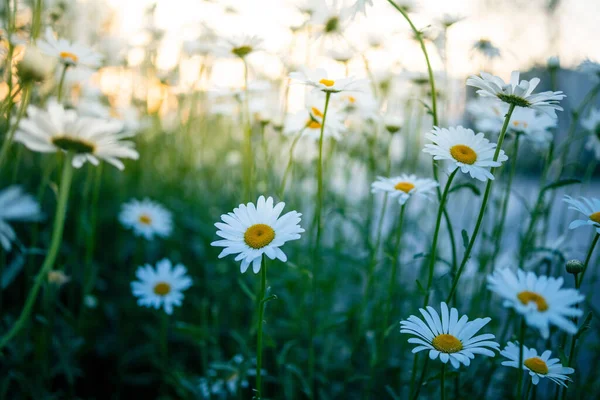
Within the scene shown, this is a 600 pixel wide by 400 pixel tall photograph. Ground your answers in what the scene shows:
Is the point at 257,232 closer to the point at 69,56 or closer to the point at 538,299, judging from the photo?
the point at 538,299

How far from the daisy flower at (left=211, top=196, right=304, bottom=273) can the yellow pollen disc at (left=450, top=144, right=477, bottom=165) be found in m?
0.33

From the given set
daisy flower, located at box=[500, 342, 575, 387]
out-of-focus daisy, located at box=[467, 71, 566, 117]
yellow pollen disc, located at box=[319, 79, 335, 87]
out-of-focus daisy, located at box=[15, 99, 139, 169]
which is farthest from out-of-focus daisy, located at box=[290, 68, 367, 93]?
daisy flower, located at box=[500, 342, 575, 387]

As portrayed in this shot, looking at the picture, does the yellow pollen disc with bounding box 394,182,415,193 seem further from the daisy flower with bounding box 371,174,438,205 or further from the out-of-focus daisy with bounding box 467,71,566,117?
the out-of-focus daisy with bounding box 467,71,566,117

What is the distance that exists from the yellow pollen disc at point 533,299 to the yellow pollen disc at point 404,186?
1.35 feet

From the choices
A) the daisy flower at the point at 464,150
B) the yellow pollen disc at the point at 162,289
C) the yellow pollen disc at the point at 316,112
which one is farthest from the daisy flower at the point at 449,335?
the yellow pollen disc at the point at 162,289

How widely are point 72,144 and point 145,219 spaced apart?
2.84ft

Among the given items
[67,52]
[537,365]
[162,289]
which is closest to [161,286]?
[162,289]

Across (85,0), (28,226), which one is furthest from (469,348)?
(85,0)

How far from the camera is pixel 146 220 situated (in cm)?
171

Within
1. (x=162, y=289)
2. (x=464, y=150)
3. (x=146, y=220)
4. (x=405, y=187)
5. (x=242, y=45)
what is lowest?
(x=162, y=289)

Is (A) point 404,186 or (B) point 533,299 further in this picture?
(A) point 404,186

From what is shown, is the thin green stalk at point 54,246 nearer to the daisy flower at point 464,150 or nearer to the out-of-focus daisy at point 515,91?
the daisy flower at point 464,150

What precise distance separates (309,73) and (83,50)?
0.64 m

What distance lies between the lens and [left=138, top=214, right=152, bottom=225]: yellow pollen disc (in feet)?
5.53
